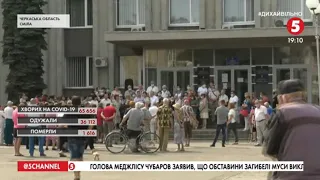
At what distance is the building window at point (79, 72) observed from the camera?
33062 mm

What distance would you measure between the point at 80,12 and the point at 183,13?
22.4 ft

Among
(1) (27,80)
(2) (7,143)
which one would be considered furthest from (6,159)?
(1) (27,80)

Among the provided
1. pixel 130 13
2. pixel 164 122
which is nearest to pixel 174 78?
pixel 130 13

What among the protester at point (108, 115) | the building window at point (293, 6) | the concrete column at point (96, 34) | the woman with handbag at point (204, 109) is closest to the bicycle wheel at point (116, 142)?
the protester at point (108, 115)

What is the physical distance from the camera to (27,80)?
30.6 metres

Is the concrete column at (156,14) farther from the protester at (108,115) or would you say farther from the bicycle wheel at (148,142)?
the bicycle wheel at (148,142)

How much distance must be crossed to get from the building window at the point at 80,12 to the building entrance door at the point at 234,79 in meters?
8.36

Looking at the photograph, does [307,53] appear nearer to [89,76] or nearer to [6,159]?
[89,76]

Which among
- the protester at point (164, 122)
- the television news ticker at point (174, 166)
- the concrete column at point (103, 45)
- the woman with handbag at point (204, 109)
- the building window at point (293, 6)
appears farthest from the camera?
the concrete column at point (103, 45)

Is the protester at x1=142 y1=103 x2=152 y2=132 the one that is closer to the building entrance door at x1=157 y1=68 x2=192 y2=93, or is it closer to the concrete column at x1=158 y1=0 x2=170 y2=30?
the building entrance door at x1=157 y1=68 x2=192 y2=93

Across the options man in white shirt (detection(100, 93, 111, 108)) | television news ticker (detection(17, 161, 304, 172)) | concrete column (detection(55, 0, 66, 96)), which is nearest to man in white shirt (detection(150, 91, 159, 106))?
man in white shirt (detection(100, 93, 111, 108))

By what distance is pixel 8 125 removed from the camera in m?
23.6

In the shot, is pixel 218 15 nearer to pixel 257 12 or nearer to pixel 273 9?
pixel 257 12

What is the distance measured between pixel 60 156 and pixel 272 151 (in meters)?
14.1
